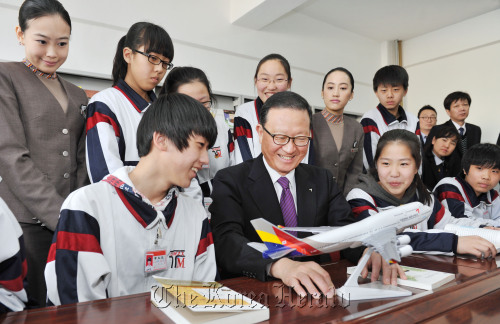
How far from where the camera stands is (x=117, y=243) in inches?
46.1

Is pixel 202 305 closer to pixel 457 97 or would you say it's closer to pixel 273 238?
pixel 273 238

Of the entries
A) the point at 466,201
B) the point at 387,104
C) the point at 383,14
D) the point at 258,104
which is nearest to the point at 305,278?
the point at 258,104

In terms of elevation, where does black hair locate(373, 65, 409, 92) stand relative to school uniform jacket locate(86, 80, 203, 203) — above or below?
above

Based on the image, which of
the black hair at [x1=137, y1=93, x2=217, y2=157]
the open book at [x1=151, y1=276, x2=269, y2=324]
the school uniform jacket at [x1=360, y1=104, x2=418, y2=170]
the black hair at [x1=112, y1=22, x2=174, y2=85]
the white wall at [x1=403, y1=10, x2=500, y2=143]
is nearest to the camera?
the open book at [x1=151, y1=276, x2=269, y2=324]

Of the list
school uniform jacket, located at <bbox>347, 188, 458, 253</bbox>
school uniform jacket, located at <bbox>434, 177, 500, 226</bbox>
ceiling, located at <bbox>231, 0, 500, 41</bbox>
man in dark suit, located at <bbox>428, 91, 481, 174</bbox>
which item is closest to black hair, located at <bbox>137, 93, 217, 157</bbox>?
school uniform jacket, located at <bbox>347, 188, 458, 253</bbox>

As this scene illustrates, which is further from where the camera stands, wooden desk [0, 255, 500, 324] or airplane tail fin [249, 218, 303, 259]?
airplane tail fin [249, 218, 303, 259]

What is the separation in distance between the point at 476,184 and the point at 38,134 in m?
2.72

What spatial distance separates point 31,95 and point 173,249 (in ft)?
3.14

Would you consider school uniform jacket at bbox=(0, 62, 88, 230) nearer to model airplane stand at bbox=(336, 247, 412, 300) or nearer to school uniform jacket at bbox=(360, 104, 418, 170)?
model airplane stand at bbox=(336, 247, 412, 300)

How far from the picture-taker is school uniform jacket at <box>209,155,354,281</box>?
1399mm

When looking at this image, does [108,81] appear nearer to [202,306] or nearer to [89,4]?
[89,4]

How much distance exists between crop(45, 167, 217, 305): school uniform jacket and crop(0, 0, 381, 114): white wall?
3213 millimetres

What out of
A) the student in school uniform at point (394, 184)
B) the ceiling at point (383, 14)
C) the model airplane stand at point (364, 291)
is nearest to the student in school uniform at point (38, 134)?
the model airplane stand at point (364, 291)

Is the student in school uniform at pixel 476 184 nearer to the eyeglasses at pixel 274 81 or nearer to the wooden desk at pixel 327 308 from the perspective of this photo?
the eyeglasses at pixel 274 81
